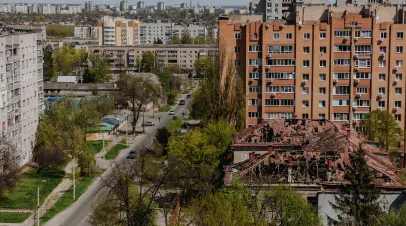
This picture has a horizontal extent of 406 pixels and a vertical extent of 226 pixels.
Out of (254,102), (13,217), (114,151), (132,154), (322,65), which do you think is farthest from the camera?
(114,151)

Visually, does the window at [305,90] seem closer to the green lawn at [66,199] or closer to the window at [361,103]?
the window at [361,103]

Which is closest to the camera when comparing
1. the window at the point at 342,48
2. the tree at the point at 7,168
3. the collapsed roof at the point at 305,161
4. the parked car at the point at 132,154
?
the collapsed roof at the point at 305,161

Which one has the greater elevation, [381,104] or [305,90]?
[305,90]

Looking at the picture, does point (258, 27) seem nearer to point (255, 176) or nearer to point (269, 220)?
point (255, 176)

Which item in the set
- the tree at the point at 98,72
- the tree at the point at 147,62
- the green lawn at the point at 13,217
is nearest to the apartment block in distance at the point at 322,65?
the green lawn at the point at 13,217

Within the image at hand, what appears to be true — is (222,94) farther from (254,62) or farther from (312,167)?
(312,167)

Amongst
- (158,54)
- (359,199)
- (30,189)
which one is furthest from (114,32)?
(359,199)
